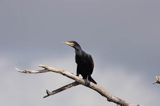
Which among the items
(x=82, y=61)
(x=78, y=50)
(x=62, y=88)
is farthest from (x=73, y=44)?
(x=62, y=88)

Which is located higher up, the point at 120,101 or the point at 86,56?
the point at 86,56

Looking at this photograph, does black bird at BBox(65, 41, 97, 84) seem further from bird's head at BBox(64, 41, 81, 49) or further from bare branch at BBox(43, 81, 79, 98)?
bare branch at BBox(43, 81, 79, 98)

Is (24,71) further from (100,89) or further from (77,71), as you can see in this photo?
(77,71)

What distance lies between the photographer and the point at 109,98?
20141 millimetres

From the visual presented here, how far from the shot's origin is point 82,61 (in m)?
23.5

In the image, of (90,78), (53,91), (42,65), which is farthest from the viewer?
(90,78)

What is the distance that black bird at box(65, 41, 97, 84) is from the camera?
22.7 m

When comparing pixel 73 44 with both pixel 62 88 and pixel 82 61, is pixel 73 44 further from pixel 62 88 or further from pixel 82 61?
pixel 62 88

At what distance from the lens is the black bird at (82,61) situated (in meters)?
22.7

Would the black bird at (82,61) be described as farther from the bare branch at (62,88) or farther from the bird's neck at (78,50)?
the bare branch at (62,88)

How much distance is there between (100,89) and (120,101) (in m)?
0.81

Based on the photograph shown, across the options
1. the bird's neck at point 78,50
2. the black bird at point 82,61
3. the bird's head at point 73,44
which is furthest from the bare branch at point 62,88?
→ the bird's neck at point 78,50

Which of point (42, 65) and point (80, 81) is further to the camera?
point (80, 81)

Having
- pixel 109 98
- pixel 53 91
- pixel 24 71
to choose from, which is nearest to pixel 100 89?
pixel 109 98
